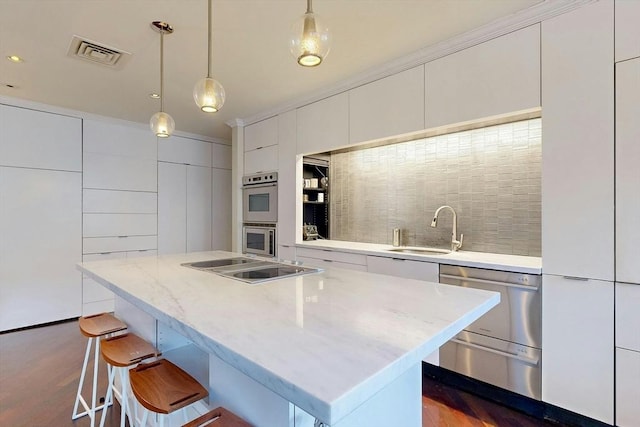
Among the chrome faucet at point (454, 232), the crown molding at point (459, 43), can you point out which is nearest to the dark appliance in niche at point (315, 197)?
the crown molding at point (459, 43)

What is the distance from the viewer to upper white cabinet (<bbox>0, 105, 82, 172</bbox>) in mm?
3348

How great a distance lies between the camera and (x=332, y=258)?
3.04 metres

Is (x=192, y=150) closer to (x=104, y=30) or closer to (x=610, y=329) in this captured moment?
(x=104, y=30)

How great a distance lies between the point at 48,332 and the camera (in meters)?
3.38

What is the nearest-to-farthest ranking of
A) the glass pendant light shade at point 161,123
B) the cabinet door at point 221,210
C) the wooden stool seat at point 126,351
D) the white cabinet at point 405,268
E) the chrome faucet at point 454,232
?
the wooden stool seat at point 126,351 < the glass pendant light shade at point 161,123 < the white cabinet at point 405,268 < the chrome faucet at point 454,232 < the cabinet door at point 221,210

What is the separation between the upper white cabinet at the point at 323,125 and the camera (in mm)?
3006

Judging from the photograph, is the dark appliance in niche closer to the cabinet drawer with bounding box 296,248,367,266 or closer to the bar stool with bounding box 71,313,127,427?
the cabinet drawer with bounding box 296,248,367,266

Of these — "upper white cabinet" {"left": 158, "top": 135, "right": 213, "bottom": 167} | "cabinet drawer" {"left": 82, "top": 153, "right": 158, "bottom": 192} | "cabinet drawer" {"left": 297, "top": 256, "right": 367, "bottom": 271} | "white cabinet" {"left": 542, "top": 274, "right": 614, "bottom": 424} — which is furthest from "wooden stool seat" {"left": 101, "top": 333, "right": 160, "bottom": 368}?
"upper white cabinet" {"left": 158, "top": 135, "right": 213, "bottom": 167}

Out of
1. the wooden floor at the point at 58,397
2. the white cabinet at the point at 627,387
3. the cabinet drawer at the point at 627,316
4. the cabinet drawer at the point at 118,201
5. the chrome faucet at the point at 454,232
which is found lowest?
the wooden floor at the point at 58,397

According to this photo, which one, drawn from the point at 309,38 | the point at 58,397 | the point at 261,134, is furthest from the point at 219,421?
the point at 261,134

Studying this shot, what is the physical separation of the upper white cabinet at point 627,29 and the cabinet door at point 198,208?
466cm

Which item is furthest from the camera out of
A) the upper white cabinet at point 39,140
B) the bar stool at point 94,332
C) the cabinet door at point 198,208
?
the cabinet door at point 198,208

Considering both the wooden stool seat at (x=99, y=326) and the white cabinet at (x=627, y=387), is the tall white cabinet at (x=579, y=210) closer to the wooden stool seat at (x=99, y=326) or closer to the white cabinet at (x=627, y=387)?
the white cabinet at (x=627, y=387)

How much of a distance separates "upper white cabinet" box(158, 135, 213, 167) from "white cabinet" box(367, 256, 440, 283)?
10.9 feet
